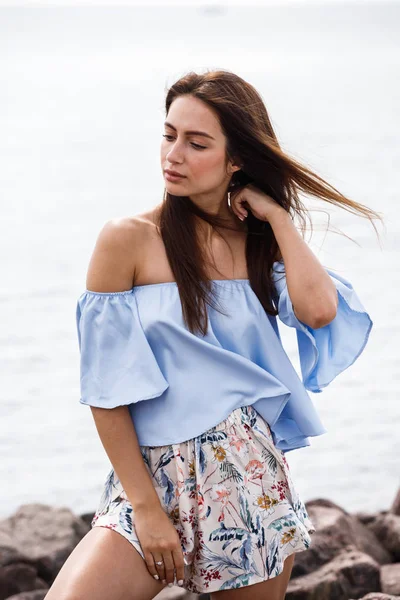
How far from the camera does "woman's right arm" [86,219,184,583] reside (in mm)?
2346

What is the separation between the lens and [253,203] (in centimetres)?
265

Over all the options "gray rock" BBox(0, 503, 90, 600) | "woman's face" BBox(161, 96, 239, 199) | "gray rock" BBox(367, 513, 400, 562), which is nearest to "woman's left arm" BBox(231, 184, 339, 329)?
"woman's face" BBox(161, 96, 239, 199)

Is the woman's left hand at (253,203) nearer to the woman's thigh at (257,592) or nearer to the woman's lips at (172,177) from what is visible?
the woman's lips at (172,177)

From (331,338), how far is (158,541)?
Answer: 0.70 m

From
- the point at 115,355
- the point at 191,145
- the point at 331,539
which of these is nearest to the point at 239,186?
the point at 191,145

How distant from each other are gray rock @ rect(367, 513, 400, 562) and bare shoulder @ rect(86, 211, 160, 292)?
2.21 meters

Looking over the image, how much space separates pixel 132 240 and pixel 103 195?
628 inches

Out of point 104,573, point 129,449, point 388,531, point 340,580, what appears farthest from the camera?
point 388,531

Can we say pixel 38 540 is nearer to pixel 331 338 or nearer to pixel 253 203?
pixel 331 338

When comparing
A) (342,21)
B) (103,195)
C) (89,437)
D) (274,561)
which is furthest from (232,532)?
(342,21)

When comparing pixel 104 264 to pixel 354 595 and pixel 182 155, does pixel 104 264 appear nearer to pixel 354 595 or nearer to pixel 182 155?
pixel 182 155

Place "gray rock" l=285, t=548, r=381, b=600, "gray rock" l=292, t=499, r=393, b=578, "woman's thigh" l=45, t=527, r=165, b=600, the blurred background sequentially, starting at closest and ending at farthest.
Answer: "woman's thigh" l=45, t=527, r=165, b=600 → "gray rock" l=285, t=548, r=381, b=600 → "gray rock" l=292, t=499, r=393, b=578 → the blurred background

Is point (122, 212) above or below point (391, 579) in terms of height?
above

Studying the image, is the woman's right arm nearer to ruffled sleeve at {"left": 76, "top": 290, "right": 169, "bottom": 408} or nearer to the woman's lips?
ruffled sleeve at {"left": 76, "top": 290, "right": 169, "bottom": 408}
